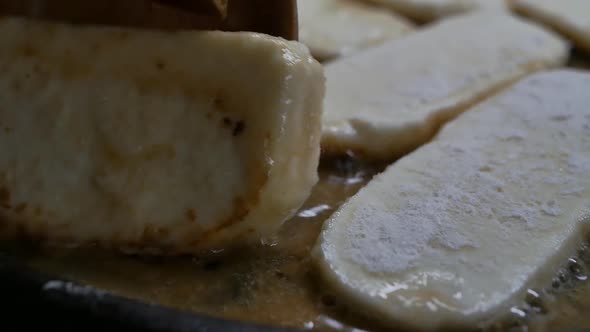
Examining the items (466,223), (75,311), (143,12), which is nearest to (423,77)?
(466,223)

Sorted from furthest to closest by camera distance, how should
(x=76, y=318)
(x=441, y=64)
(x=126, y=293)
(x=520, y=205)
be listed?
(x=441, y=64), (x=520, y=205), (x=126, y=293), (x=76, y=318)

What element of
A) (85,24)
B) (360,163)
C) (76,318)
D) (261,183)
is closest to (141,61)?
(85,24)

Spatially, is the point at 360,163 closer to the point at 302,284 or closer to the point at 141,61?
the point at 302,284

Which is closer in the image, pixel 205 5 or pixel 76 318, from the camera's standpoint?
pixel 76 318

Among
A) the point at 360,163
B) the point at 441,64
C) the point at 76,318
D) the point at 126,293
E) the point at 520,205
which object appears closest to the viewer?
the point at 76,318

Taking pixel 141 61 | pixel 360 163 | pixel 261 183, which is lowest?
pixel 360 163

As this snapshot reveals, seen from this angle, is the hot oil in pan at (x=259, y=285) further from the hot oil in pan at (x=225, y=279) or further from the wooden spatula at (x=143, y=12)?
the wooden spatula at (x=143, y=12)

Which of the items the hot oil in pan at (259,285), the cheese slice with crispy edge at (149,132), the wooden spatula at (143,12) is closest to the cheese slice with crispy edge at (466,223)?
the hot oil in pan at (259,285)
